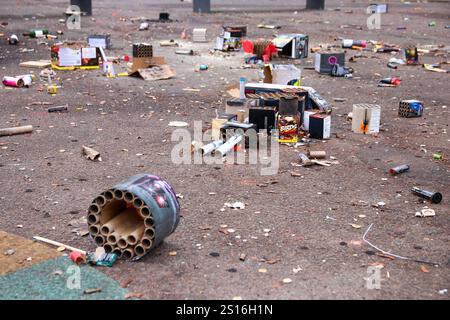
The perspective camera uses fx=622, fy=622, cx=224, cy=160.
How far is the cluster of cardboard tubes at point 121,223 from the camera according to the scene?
4727mm

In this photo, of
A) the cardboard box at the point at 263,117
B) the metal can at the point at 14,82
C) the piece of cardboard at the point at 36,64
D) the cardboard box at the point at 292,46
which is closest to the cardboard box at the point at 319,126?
the cardboard box at the point at 263,117

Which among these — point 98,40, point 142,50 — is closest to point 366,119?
point 142,50

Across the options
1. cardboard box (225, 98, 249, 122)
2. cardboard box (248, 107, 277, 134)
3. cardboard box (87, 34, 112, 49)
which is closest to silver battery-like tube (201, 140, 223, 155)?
cardboard box (248, 107, 277, 134)

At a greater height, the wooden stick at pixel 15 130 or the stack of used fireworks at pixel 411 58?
the stack of used fireworks at pixel 411 58

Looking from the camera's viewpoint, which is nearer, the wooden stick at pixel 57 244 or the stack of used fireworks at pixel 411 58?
the wooden stick at pixel 57 244

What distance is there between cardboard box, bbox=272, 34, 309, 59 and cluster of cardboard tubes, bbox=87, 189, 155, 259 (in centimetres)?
991

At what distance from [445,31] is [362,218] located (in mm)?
15581

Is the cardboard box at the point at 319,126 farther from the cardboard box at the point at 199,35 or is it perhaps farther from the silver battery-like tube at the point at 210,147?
the cardboard box at the point at 199,35

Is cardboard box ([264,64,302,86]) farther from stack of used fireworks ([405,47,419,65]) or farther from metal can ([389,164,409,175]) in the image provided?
stack of used fireworks ([405,47,419,65])

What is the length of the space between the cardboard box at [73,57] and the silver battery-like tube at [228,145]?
6.09 metres

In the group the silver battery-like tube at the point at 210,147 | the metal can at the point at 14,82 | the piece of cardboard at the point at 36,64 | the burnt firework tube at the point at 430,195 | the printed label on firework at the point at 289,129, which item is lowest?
the burnt firework tube at the point at 430,195

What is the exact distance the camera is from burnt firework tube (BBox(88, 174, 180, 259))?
15.4 ft

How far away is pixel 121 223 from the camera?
4992 millimetres
